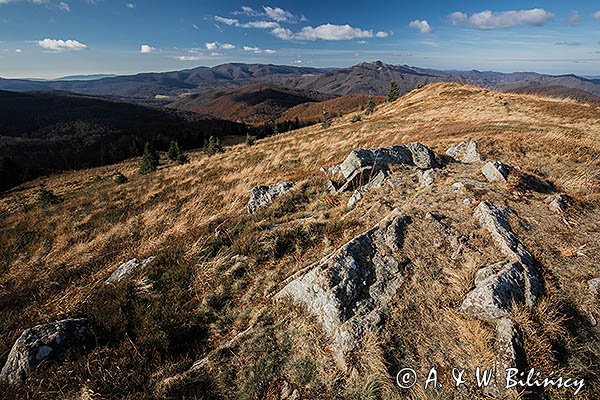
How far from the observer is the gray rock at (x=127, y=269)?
7293mm

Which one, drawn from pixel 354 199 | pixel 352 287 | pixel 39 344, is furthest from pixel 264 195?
pixel 39 344

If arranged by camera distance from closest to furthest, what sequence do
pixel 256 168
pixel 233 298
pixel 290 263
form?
pixel 233 298, pixel 290 263, pixel 256 168

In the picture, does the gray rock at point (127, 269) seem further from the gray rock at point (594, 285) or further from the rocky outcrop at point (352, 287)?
the gray rock at point (594, 285)

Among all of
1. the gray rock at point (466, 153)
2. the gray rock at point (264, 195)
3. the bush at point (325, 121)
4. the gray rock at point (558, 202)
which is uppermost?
the bush at point (325, 121)

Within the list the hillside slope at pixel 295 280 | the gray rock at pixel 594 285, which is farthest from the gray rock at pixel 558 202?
the gray rock at pixel 594 285

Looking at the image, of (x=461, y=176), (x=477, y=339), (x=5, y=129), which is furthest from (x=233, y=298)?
(x=5, y=129)

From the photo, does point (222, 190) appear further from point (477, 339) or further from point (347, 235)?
point (477, 339)

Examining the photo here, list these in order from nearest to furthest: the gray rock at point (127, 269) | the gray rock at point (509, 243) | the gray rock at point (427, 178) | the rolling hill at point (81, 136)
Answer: the gray rock at point (509, 243) → the gray rock at point (127, 269) → the gray rock at point (427, 178) → the rolling hill at point (81, 136)

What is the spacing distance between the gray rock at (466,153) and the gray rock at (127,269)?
11603 mm

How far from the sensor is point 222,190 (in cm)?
1398

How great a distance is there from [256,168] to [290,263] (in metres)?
11.2

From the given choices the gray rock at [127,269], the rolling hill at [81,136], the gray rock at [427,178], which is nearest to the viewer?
the gray rock at [127,269]

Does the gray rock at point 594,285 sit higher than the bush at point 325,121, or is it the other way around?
the bush at point 325,121

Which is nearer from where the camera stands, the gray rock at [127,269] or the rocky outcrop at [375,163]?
the gray rock at [127,269]
